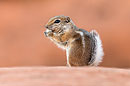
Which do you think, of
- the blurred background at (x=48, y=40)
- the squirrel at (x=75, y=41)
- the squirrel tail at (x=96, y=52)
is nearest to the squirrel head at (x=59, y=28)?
the squirrel at (x=75, y=41)

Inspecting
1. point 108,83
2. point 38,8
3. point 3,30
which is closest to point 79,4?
point 38,8

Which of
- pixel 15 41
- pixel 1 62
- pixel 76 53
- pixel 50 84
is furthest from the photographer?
pixel 15 41

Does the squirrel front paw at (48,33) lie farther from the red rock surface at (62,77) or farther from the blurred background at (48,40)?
the blurred background at (48,40)

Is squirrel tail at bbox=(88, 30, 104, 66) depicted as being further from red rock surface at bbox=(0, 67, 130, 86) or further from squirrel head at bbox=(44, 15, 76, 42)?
red rock surface at bbox=(0, 67, 130, 86)

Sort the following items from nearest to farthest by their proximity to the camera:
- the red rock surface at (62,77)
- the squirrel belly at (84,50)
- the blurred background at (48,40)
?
the red rock surface at (62,77), the squirrel belly at (84,50), the blurred background at (48,40)

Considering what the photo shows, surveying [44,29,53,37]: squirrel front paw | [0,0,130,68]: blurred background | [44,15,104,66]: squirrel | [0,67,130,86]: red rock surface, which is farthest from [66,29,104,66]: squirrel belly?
[0,0,130,68]: blurred background

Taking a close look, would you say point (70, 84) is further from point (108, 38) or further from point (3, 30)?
point (3, 30)
